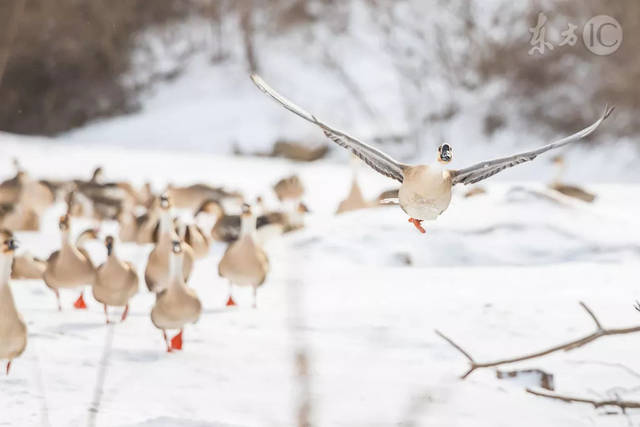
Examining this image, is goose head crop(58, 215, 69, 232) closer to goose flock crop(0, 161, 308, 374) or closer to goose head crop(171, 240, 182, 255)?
goose flock crop(0, 161, 308, 374)

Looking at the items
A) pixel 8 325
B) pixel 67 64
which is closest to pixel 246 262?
pixel 8 325

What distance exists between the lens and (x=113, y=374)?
405cm

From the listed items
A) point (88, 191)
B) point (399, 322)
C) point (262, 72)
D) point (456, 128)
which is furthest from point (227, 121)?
point (399, 322)

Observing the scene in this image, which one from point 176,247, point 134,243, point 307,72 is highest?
point 307,72

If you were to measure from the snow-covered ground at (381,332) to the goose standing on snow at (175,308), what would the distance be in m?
0.12

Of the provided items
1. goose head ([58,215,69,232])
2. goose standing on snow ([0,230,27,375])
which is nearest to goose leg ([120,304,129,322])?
goose head ([58,215,69,232])

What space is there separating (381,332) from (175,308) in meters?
1.00

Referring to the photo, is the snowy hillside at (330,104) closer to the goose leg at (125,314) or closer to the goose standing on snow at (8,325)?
the goose leg at (125,314)

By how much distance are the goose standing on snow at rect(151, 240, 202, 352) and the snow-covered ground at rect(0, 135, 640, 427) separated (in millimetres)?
116

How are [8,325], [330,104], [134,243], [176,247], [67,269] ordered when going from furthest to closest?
[330,104] < [134,243] < [67,269] < [176,247] < [8,325]

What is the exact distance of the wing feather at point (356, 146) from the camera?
3.94 ft

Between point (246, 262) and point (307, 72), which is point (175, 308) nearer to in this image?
point (246, 262)

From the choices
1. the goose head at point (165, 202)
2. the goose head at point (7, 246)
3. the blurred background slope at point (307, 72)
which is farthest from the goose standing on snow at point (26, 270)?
the blurred background slope at point (307, 72)

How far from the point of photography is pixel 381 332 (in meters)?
4.72
